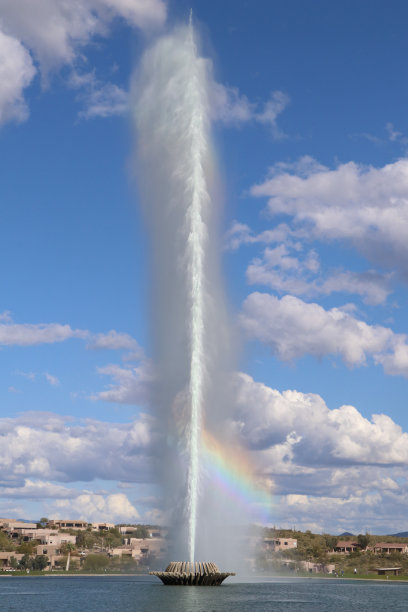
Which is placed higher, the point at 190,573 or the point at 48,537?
the point at 48,537

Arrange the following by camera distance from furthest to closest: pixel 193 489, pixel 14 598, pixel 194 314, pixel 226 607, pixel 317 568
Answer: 1. pixel 317 568
2. pixel 14 598
3. pixel 194 314
4. pixel 193 489
5. pixel 226 607

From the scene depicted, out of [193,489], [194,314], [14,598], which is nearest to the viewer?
[193,489]

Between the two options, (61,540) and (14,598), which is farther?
(61,540)

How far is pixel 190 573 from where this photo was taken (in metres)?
60.3

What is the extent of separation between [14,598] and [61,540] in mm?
120885

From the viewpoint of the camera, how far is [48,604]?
63219 mm

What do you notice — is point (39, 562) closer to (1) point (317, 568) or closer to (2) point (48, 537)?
(2) point (48, 537)

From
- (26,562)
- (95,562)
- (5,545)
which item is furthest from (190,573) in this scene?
(5,545)

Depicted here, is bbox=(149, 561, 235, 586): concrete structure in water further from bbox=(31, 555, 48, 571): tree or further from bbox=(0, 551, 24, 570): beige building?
bbox=(0, 551, 24, 570): beige building

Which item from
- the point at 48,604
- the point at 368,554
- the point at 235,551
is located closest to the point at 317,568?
the point at 368,554

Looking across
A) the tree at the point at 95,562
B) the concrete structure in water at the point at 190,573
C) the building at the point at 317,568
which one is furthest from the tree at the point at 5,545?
the concrete structure in water at the point at 190,573

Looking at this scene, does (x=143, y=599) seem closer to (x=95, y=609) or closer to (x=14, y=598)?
(x=95, y=609)

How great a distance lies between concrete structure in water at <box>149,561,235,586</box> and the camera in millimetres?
60453

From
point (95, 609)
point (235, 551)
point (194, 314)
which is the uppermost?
point (194, 314)
